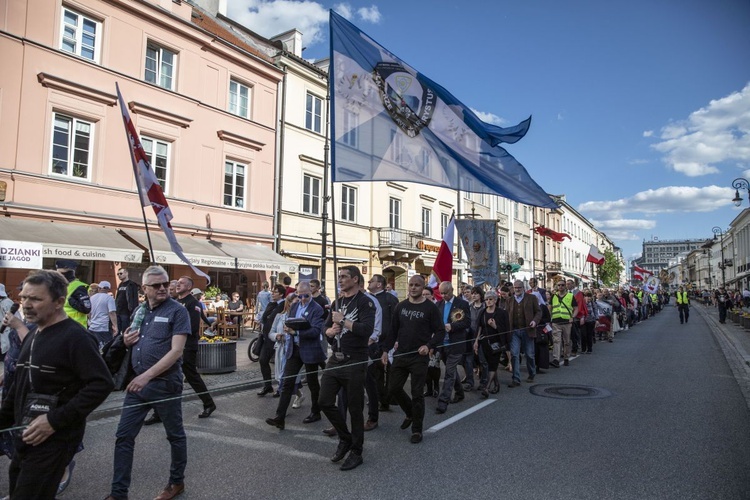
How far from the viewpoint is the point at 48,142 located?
14828 mm

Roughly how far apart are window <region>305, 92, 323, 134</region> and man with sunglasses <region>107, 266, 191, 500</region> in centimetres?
2002

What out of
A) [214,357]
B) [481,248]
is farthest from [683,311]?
[214,357]

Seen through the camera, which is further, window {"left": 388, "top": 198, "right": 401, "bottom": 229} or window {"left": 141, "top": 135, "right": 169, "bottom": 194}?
window {"left": 388, "top": 198, "right": 401, "bottom": 229}

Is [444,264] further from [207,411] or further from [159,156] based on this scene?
Answer: [159,156]

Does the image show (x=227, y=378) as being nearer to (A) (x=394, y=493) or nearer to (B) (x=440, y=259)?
(B) (x=440, y=259)

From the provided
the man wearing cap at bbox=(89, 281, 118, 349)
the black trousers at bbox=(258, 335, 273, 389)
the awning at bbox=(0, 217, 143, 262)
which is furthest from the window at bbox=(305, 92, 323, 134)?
the black trousers at bbox=(258, 335, 273, 389)

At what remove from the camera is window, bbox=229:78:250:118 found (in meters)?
20.7

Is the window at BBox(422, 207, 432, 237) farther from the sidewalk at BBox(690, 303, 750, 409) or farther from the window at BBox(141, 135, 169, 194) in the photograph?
the window at BBox(141, 135, 169, 194)

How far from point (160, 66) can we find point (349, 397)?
1696 centimetres

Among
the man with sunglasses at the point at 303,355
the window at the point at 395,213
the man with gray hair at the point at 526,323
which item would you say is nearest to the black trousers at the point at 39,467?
the man with sunglasses at the point at 303,355

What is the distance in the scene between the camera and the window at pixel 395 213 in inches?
1121

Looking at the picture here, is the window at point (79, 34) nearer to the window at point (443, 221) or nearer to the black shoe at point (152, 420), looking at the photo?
the black shoe at point (152, 420)

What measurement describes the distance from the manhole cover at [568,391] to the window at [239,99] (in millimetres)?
16424

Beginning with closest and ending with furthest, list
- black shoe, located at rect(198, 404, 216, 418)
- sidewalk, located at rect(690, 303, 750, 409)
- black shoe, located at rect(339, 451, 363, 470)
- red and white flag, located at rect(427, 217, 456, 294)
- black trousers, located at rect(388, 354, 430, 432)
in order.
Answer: black shoe, located at rect(339, 451, 363, 470) → black trousers, located at rect(388, 354, 430, 432) → black shoe, located at rect(198, 404, 216, 418) → red and white flag, located at rect(427, 217, 456, 294) → sidewalk, located at rect(690, 303, 750, 409)
